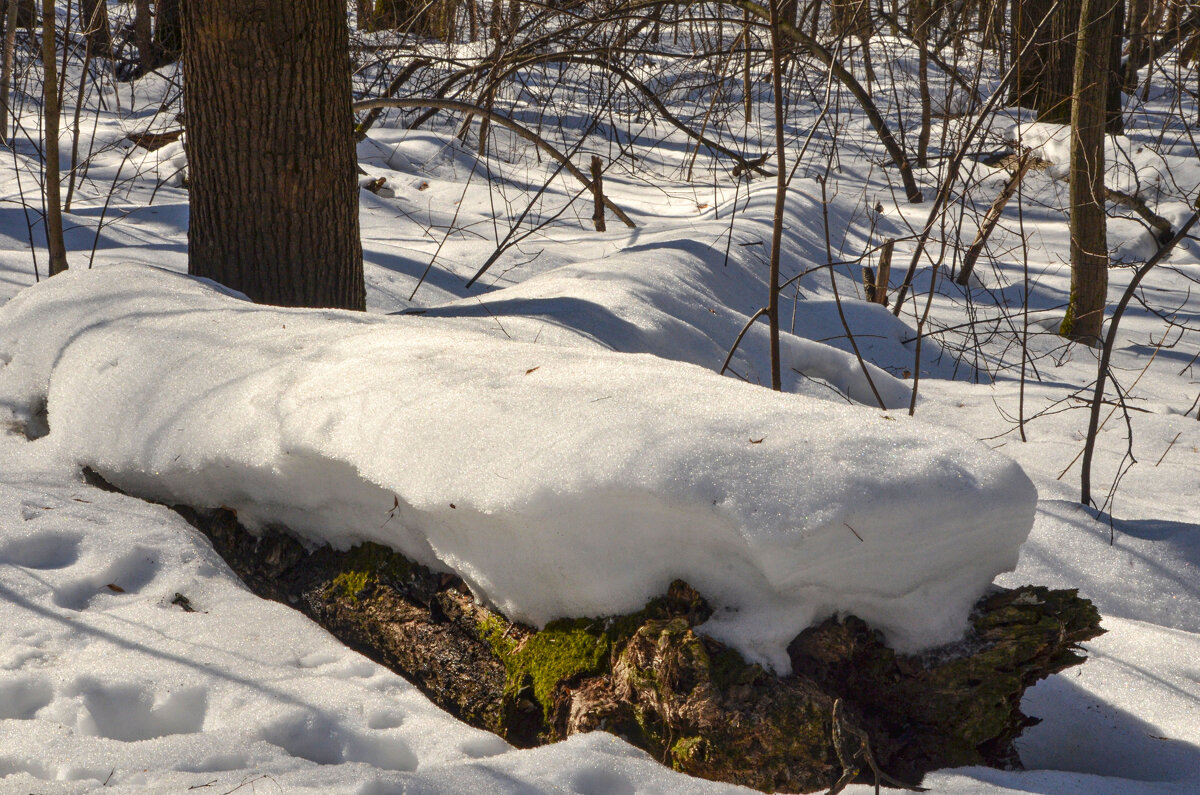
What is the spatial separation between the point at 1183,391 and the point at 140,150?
8921 mm

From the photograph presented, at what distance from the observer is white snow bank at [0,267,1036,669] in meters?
1.49

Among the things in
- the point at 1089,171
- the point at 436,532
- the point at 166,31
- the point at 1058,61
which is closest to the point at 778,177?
the point at 436,532

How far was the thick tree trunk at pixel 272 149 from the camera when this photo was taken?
10.9 feet

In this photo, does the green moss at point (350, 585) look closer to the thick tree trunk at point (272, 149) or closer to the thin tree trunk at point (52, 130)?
the thick tree trunk at point (272, 149)

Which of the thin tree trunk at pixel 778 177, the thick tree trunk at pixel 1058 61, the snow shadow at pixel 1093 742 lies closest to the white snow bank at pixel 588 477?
the snow shadow at pixel 1093 742

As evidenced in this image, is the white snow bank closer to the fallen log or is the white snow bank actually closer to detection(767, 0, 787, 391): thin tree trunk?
the fallen log

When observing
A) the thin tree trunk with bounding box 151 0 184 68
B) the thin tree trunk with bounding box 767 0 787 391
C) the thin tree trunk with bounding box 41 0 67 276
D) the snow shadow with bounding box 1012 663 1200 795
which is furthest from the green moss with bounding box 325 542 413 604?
the thin tree trunk with bounding box 41 0 67 276

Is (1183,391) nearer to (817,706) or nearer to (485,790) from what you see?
(817,706)

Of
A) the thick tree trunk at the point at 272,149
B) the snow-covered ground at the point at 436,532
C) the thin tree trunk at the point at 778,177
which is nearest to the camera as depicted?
the snow-covered ground at the point at 436,532

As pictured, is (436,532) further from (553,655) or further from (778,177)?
(778,177)

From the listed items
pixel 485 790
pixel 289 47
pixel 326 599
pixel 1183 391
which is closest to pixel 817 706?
pixel 485 790

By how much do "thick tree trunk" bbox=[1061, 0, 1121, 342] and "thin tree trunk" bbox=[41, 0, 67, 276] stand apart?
4.96 meters

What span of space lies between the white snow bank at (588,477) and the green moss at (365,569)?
0.12 ft

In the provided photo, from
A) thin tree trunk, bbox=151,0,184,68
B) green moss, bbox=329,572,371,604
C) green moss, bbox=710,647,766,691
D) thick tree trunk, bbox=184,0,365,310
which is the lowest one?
green moss, bbox=329,572,371,604
